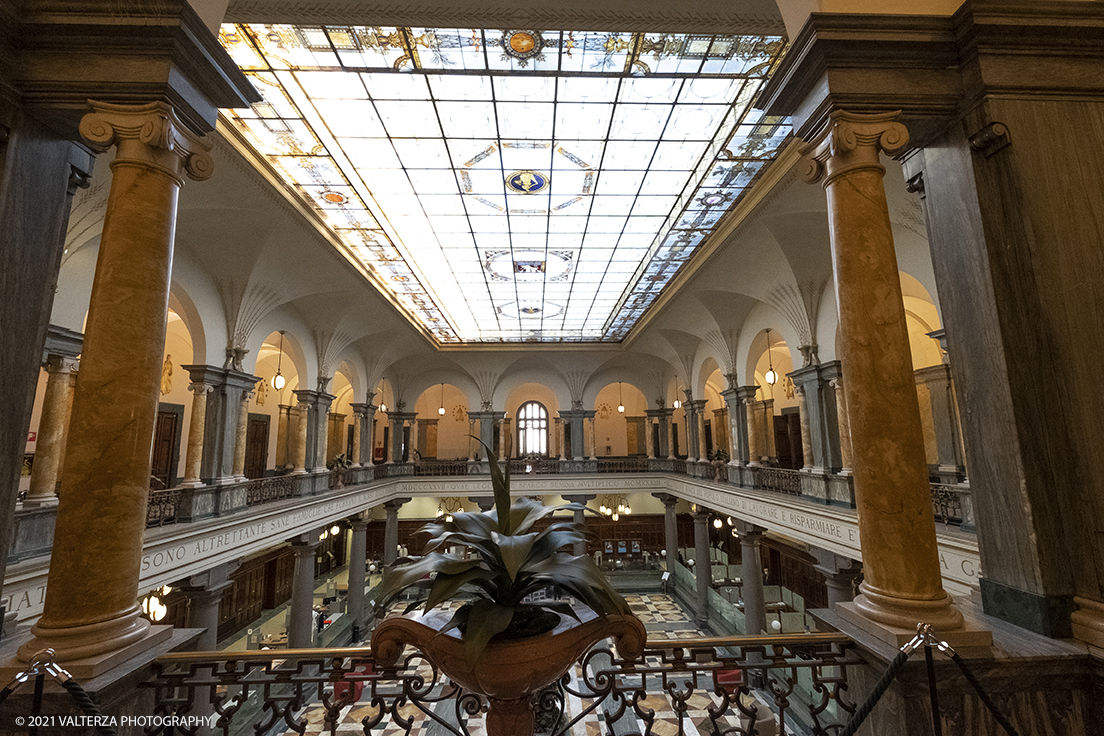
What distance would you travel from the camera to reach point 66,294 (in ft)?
21.9

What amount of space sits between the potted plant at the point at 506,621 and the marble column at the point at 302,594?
10.7 m

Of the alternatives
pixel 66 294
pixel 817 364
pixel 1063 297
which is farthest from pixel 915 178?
pixel 66 294

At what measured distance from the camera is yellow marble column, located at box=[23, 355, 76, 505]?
6254mm

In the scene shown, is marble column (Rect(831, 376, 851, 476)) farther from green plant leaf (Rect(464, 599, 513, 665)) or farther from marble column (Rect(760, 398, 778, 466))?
marble column (Rect(760, 398, 778, 466))

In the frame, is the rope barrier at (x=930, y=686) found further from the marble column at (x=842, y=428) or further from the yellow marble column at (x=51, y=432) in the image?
the yellow marble column at (x=51, y=432)

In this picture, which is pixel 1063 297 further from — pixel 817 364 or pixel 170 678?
pixel 817 364

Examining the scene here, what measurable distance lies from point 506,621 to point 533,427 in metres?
23.3

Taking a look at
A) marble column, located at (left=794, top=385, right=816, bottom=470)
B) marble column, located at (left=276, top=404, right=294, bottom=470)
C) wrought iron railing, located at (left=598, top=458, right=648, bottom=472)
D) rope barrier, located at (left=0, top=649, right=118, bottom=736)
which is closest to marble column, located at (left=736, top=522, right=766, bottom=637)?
marble column, located at (left=794, top=385, right=816, bottom=470)

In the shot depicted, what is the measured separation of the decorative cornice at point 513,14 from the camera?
4230 mm

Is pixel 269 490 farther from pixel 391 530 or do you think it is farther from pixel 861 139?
pixel 861 139

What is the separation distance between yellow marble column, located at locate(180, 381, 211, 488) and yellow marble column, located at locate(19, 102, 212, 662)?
717cm

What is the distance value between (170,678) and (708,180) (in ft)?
26.3

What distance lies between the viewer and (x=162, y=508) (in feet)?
25.5

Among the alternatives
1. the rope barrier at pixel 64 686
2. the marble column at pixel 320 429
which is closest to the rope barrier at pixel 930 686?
the rope barrier at pixel 64 686
